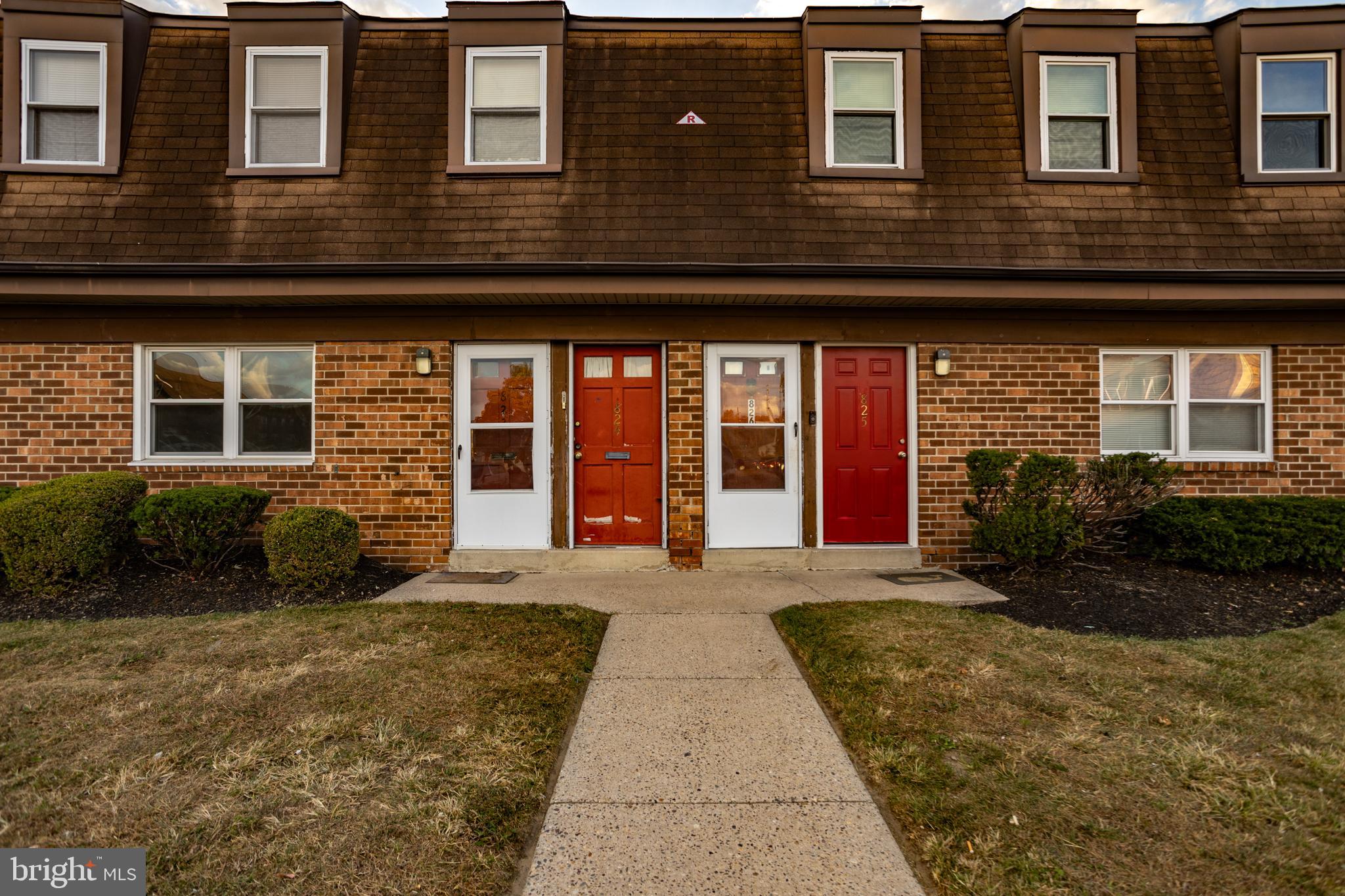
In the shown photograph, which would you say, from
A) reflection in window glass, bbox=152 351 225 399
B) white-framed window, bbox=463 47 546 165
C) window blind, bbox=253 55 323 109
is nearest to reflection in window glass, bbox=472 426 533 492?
reflection in window glass, bbox=152 351 225 399

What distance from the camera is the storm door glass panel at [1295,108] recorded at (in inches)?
290

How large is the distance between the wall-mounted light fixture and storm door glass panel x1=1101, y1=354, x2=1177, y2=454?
744 centimetres

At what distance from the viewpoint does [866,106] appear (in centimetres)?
735

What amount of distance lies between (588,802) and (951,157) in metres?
7.32

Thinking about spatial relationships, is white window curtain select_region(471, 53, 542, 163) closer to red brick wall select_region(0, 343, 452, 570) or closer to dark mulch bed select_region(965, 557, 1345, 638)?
red brick wall select_region(0, 343, 452, 570)

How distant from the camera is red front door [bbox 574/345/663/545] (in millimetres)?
7281

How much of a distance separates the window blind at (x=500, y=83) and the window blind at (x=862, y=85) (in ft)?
10.9

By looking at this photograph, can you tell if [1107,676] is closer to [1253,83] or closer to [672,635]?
[672,635]

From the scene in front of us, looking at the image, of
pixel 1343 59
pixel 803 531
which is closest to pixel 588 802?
pixel 803 531

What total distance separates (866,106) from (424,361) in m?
5.62

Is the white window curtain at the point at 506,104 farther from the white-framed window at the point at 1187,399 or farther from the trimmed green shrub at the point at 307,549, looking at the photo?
the white-framed window at the point at 1187,399

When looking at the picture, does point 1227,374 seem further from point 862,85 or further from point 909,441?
point 862,85

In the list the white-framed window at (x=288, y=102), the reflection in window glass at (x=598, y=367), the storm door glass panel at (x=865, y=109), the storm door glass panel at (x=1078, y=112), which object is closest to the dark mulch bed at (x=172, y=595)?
the reflection in window glass at (x=598, y=367)

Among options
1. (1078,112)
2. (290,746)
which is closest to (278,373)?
(290,746)
